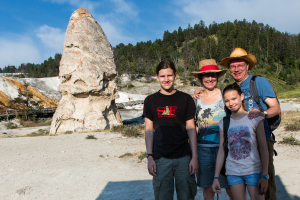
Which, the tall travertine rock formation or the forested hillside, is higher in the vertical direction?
the forested hillside

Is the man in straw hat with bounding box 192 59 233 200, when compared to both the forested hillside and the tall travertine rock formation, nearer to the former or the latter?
the tall travertine rock formation

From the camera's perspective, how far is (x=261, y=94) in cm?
227

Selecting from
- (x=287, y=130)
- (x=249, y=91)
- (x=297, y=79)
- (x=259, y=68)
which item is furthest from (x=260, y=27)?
(x=249, y=91)

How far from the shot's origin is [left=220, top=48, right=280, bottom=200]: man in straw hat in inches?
86.8

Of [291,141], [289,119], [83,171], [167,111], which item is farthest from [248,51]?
[167,111]

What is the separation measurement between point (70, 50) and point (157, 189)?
10528mm

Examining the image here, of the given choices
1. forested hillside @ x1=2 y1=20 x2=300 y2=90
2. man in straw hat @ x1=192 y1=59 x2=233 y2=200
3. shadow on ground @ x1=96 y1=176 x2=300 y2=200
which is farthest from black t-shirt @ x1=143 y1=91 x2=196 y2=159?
forested hillside @ x1=2 y1=20 x2=300 y2=90

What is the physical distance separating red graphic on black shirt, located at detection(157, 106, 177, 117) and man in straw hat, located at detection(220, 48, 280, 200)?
35.1 inches

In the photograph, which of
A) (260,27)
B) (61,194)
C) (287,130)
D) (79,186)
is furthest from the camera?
(260,27)

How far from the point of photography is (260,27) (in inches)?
3182

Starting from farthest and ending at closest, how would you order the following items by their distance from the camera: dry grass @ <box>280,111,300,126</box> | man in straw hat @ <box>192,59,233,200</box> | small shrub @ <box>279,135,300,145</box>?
dry grass @ <box>280,111,300,126</box>
small shrub @ <box>279,135,300,145</box>
man in straw hat @ <box>192,59,233,200</box>

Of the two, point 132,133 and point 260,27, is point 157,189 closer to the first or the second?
point 132,133

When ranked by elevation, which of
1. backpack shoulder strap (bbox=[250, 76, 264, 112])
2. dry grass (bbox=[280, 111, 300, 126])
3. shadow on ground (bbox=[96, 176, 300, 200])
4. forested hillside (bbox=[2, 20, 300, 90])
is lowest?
shadow on ground (bbox=[96, 176, 300, 200])

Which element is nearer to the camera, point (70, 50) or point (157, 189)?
point (157, 189)
